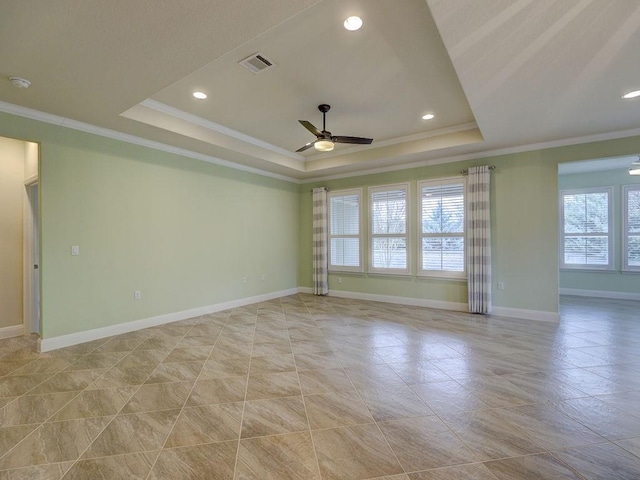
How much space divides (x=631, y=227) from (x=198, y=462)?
350 inches

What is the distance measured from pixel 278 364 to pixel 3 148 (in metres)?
4.79

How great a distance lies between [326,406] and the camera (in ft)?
7.64

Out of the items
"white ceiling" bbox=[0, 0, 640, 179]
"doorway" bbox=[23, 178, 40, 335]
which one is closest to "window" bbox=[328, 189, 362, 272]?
"white ceiling" bbox=[0, 0, 640, 179]

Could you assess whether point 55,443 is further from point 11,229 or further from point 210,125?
point 210,125

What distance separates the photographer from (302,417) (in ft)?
7.18

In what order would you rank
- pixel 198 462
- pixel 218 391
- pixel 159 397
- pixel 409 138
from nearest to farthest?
1. pixel 198 462
2. pixel 159 397
3. pixel 218 391
4. pixel 409 138

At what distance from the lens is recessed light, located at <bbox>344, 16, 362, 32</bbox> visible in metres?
2.38

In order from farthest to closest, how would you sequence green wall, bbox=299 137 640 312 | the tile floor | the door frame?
green wall, bbox=299 137 640 312 < the door frame < the tile floor

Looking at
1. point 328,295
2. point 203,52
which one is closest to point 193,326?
point 328,295

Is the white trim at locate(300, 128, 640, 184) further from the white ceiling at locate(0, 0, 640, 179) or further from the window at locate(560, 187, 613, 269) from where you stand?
the window at locate(560, 187, 613, 269)

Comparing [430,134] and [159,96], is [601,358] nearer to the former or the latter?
[430,134]

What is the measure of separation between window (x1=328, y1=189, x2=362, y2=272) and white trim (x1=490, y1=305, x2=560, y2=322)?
2656 mm

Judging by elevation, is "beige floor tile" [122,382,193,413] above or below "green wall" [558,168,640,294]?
below

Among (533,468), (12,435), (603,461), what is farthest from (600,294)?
(12,435)
